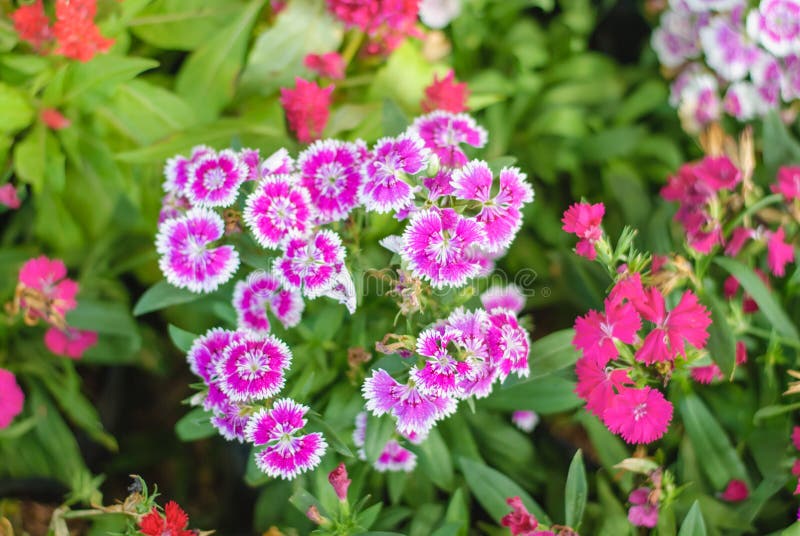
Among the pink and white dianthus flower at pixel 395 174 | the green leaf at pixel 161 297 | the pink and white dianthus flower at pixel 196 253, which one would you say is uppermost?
the pink and white dianthus flower at pixel 395 174

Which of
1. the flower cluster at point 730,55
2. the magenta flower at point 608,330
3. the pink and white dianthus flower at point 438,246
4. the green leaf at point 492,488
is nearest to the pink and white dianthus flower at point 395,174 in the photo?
the pink and white dianthus flower at point 438,246

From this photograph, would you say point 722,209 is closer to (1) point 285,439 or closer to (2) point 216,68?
(1) point 285,439

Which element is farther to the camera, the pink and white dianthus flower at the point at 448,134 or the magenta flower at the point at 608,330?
the pink and white dianthus flower at the point at 448,134

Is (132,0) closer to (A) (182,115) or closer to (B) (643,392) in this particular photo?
(A) (182,115)

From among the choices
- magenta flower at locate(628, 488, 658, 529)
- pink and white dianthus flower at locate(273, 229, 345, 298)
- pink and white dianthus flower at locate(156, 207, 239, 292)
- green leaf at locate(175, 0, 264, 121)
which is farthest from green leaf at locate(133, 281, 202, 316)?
magenta flower at locate(628, 488, 658, 529)

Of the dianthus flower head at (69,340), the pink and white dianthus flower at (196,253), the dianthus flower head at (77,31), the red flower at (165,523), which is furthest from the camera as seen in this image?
the dianthus flower head at (69,340)

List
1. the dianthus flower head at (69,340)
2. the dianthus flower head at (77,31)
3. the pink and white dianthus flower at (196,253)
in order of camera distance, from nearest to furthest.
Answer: the pink and white dianthus flower at (196,253)
the dianthus flower head at (77,31)
the dianthus flower head at (69,340)

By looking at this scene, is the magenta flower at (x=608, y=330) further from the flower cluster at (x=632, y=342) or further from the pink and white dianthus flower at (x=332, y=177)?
the pink and white dianthus flower at (x=332, y=177)
